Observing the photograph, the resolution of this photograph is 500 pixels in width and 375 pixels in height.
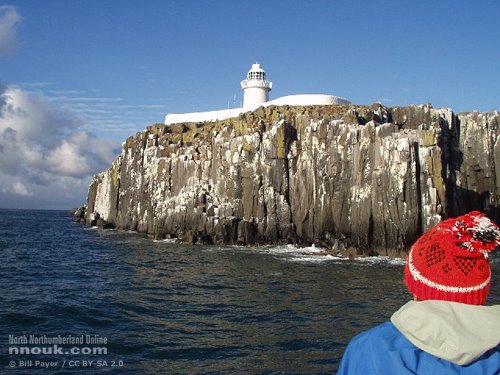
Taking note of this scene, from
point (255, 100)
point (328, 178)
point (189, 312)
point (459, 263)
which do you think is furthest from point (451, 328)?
point (255, 100)

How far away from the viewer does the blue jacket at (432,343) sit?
2910 mm

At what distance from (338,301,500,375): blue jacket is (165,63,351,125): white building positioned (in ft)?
222

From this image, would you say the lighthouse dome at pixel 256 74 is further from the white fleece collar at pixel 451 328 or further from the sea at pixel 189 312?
the white fleece collar at pixel 451 328

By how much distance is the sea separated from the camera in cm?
1409

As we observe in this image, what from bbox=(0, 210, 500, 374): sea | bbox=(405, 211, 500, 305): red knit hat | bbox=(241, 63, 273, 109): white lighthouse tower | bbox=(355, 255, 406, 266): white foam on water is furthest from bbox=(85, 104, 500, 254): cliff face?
bbox=(405, 211, 500, 305): red knit hat

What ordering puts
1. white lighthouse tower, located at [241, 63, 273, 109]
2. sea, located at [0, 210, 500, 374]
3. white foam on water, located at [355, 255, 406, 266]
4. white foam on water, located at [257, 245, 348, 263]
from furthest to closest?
white lighthouse tower, located at [241, 63, 273, 109]
white foam on water, located at [257, 245, 348, 263]
white foam on water, located at [355, 255, 406, 266]
sea, located at [0, 210, 500, 374]

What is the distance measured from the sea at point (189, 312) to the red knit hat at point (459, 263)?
1070 cm

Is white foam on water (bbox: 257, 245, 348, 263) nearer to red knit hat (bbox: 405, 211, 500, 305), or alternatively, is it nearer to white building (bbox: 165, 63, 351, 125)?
white building (bbox: 165, 63, 351, 125)

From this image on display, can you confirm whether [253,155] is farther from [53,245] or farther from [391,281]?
[391,281]

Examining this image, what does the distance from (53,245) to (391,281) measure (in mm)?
35986

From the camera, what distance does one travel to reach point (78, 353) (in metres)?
14.6

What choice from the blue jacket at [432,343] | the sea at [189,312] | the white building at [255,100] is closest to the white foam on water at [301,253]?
the sea at [189,312]

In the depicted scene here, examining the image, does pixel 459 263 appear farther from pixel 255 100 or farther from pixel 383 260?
pixel 255 100

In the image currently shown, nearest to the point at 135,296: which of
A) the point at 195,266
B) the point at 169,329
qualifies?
the point at 169,329
